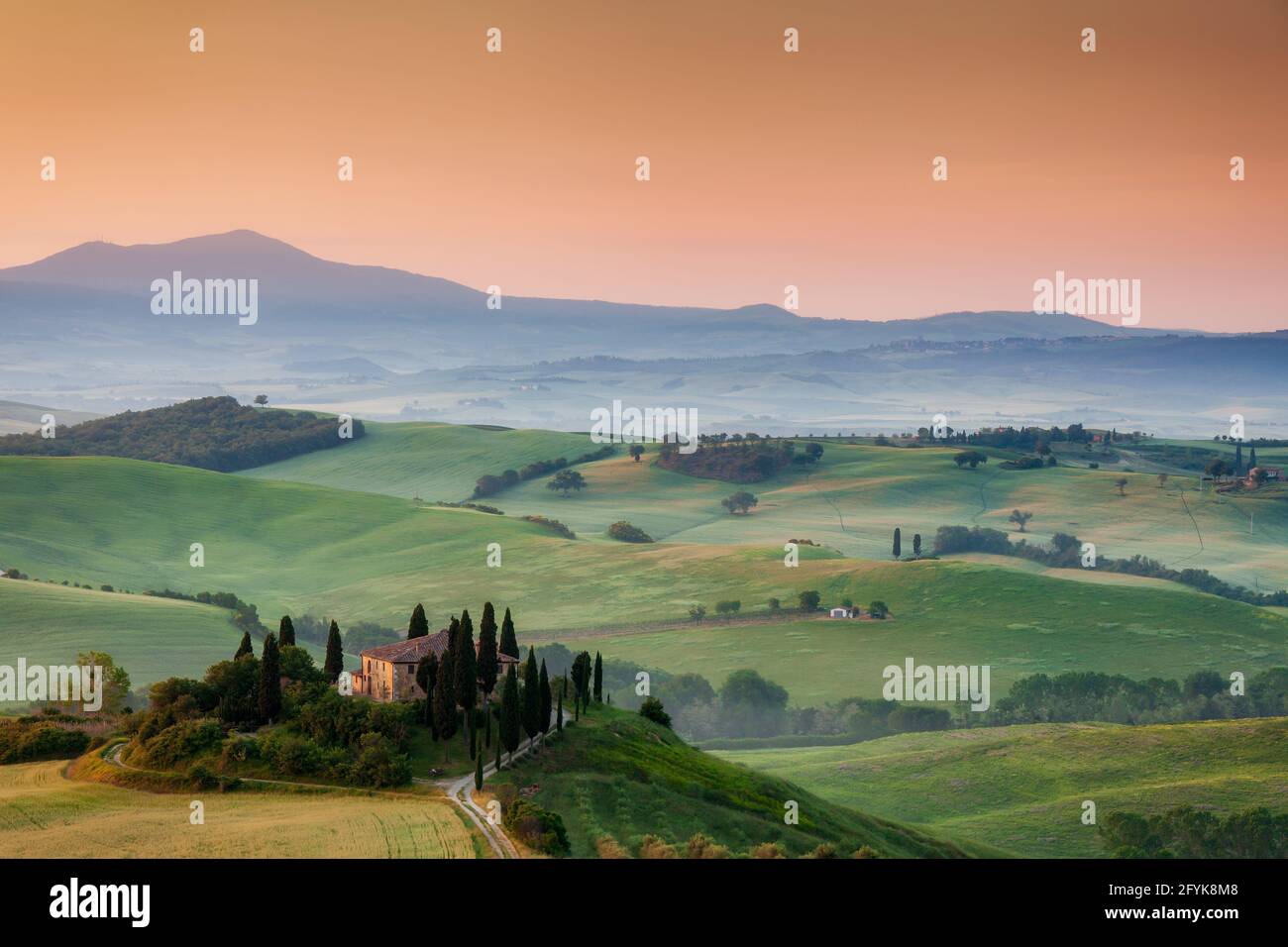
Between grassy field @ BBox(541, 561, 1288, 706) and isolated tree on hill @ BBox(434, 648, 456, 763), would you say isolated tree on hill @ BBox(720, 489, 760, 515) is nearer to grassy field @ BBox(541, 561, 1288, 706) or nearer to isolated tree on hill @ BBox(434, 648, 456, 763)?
grassy field @ BBox(541, 561, 1288, 706)

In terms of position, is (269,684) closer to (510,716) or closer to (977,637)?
(510,716)

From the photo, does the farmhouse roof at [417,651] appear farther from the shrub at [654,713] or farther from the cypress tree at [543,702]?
the shrub at [654,713]

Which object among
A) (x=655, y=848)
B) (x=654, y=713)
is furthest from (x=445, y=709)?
(x=654, y=713)

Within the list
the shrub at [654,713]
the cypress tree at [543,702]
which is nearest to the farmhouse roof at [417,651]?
the cypress tree at [543,702]

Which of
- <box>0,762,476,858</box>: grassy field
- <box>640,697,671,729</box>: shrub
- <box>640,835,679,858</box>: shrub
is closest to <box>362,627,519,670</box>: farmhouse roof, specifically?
<box>640,697,671,729</box>: shrub

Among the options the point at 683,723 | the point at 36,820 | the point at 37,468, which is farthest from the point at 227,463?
the point at 36,820

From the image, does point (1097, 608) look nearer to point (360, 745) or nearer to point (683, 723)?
point (683, 723)
